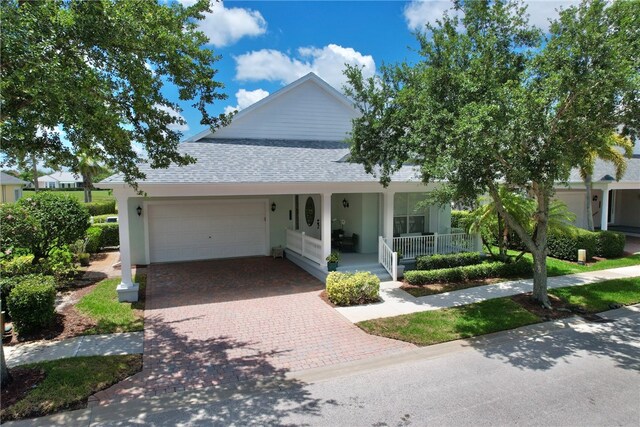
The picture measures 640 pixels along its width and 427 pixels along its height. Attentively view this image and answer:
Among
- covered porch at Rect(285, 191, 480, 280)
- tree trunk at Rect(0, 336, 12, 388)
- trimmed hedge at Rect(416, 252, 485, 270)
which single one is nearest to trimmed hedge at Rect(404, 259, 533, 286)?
trimmed hedge at Rect(416, 252, 485, 270)

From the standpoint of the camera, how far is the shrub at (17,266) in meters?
10.6

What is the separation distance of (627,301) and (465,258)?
4586mm

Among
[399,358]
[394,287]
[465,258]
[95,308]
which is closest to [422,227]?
[465,258]

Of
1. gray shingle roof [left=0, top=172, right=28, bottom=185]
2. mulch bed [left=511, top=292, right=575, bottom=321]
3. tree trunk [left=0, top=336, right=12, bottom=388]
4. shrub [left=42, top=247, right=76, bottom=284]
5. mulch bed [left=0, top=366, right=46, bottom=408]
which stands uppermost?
gray shingle roof [left=0, top=172, right=28, bottom=185]

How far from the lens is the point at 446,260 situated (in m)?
13.3

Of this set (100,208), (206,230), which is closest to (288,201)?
(206,230)

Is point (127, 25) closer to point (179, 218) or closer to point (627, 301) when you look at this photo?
point (179, 218)

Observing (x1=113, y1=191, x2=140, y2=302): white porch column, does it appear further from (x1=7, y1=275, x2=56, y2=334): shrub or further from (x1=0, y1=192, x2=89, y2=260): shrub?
(x1=0, y1=192, x2=89, y2=260): shrub

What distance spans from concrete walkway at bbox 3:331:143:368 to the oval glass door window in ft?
31.1

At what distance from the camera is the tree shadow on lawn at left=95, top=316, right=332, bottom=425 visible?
5.34m

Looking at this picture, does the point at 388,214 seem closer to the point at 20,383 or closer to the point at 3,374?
the point at 20,383

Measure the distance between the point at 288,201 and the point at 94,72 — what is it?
11.5 metres

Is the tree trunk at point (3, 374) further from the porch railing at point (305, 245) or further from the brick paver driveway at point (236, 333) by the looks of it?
the porch railing at point (305, 245)

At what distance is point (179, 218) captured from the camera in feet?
51.5
